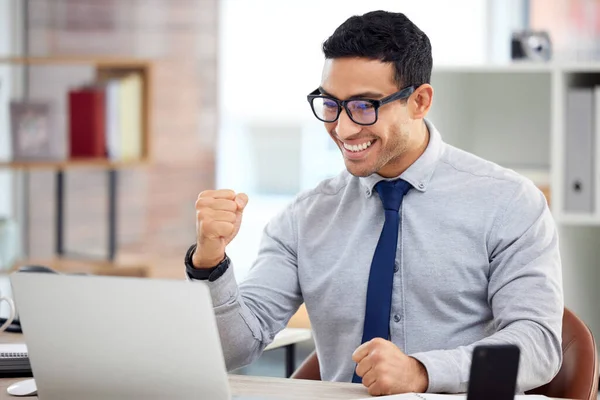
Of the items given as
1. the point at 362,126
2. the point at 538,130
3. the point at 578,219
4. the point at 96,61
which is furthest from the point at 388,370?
the point at 96,61

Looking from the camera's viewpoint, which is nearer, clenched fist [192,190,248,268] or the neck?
clenched fist [192,190,248,268]

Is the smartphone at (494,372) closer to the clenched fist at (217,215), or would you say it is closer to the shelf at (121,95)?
the clenched fist at (217,215)

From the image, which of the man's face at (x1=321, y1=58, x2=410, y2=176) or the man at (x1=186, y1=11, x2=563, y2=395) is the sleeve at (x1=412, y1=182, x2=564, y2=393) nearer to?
the man at (x1=186, y1=11, x2=563, y2=395)

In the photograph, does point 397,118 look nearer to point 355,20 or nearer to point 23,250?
point 355,20

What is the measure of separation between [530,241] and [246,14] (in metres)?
3.22

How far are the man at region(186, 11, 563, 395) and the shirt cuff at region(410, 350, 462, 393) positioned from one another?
6.2 inches

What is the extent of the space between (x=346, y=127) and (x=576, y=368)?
57 cm

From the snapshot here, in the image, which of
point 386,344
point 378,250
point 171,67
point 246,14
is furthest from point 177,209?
point 386,344

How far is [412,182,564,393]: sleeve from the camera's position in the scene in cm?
144

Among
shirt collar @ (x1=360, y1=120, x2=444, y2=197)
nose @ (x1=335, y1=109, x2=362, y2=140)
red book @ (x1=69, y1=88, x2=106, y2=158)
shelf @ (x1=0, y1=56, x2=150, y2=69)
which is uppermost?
shelf @ (x1=0, y1=56, x2=150, y2=69)

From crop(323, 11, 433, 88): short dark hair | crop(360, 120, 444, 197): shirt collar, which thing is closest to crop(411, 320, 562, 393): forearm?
crop(360, 120, 444, 197): shirt collar

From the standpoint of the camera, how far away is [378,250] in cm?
176

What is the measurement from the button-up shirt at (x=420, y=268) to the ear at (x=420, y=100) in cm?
8

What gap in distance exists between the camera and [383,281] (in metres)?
1.74
